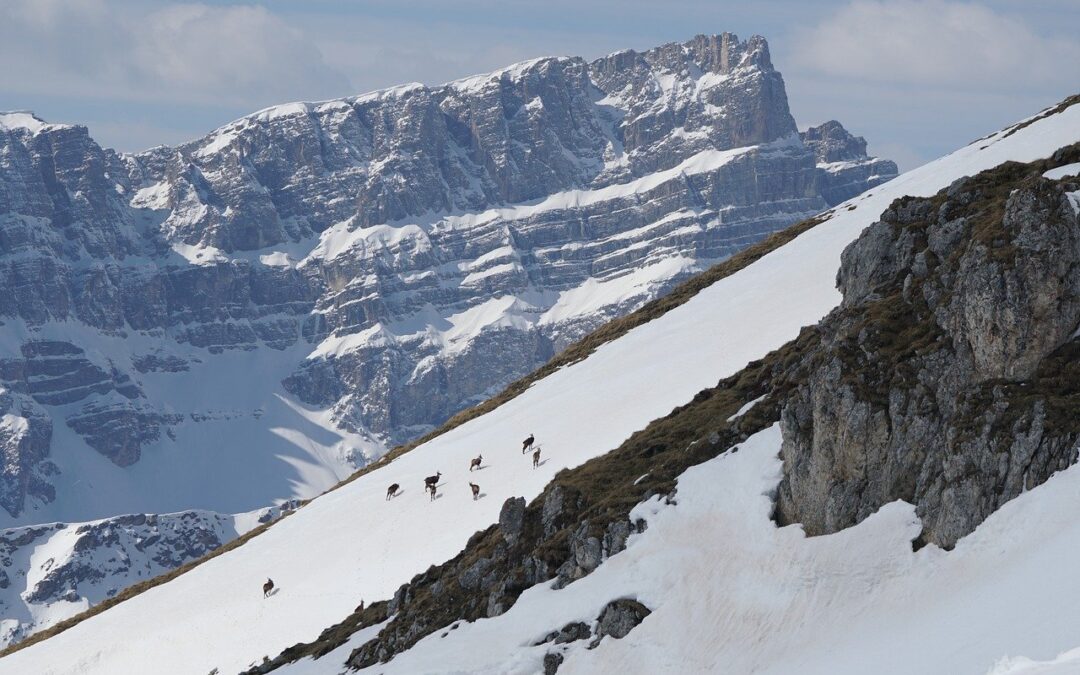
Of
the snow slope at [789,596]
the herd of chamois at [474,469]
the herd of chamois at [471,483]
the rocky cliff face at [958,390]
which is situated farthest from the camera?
the herd of chamois at [474,469]

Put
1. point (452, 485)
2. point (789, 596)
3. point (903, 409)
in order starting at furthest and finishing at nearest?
point (452, 485), point (903, 409), point (789, 596)

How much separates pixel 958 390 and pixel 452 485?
36903mm

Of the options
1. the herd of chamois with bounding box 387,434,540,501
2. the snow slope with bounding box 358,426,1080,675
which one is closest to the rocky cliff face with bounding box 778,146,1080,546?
the snow slope with bounding box 358,426,1080,675

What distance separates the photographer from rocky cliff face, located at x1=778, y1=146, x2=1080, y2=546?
→ 37688mm

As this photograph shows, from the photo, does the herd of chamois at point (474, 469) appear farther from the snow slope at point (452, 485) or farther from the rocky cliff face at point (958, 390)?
the rocky cliff face at point (958, 390)

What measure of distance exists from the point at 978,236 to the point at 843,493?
897 centimetres

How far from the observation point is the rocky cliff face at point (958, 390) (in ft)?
124

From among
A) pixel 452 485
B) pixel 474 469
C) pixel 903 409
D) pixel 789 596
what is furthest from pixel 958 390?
pixel 452 485

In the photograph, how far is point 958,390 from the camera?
40.7 metres

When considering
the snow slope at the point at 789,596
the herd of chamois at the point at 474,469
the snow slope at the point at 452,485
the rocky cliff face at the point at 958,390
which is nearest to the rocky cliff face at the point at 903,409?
the rocky cliff face at the point at 958,390

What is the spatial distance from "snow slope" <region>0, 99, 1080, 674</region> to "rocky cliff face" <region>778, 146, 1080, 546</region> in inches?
870

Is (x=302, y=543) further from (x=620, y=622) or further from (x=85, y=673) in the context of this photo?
(x=620, y=622)

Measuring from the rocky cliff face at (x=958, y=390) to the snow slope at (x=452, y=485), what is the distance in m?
22.1

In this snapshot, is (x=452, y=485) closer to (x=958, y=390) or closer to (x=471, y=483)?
(x=471, y=483)
